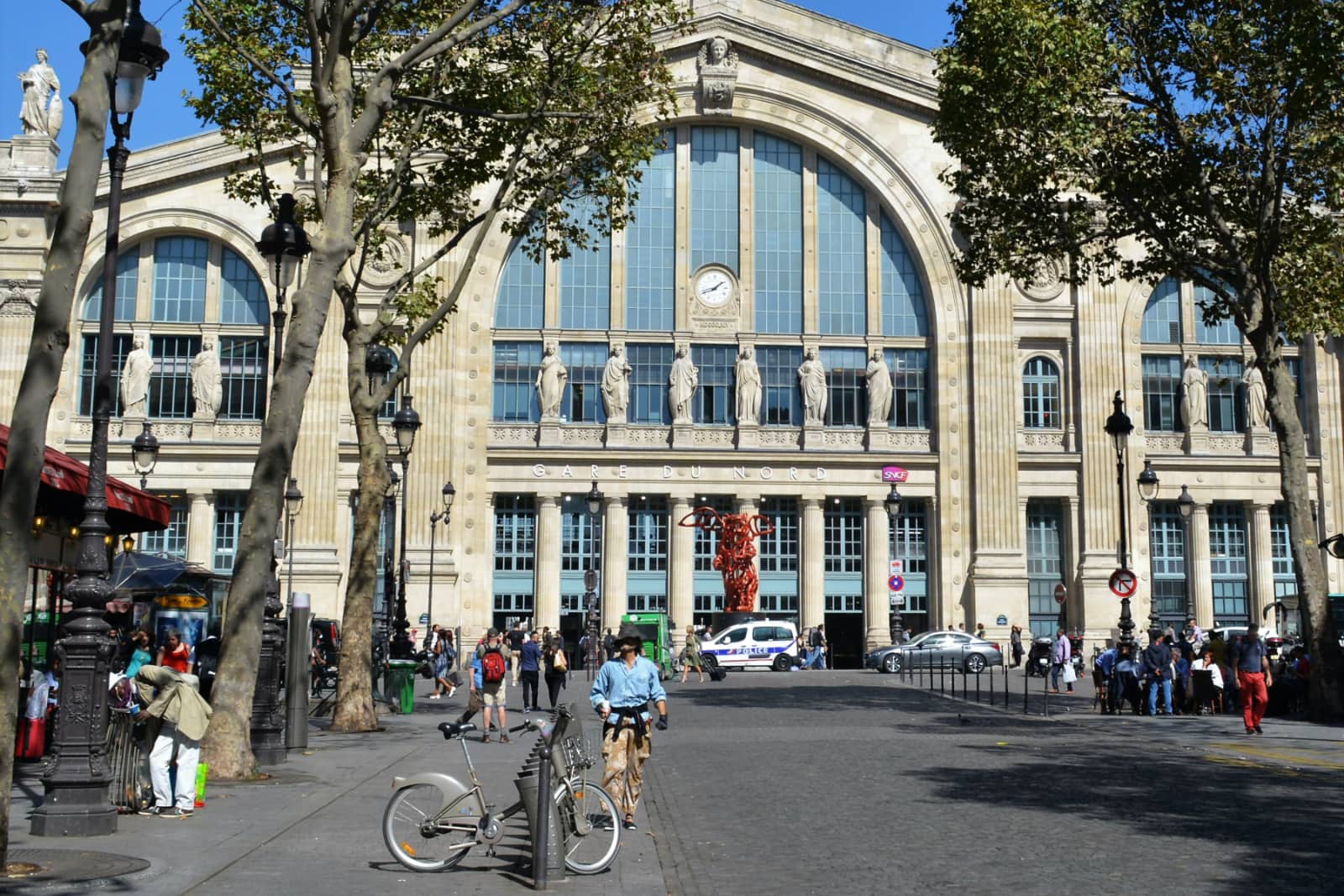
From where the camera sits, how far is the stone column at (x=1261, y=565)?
2074 inches

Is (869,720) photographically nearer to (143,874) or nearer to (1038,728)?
(1038,728)

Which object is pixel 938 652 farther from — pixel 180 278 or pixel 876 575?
pixel 180 278

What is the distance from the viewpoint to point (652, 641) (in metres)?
41.1

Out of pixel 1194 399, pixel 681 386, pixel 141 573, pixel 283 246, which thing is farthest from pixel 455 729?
pixel 1194 399

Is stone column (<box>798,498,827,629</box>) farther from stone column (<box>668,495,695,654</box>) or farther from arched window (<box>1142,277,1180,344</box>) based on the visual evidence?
arched window (<box>1142,277,1180,344</box>)

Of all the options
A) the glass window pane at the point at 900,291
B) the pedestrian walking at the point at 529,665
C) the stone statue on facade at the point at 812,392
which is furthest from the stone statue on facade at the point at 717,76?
the pedestrian walking at the point at 529,665

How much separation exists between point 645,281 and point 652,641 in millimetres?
16737

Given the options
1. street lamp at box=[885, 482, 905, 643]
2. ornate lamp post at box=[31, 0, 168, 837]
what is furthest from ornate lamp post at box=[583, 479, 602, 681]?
ornate lamp post at box=[31, 0, 168, 837]

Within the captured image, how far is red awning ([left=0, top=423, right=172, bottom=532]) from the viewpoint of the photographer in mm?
16875

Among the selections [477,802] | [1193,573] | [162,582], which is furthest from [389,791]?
[1193,573]

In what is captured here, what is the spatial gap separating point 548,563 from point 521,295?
9.89m

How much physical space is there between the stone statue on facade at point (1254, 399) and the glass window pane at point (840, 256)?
1446cm

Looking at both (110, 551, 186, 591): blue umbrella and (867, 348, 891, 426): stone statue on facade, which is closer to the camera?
(110, 551, 186, 591): blue umbrella

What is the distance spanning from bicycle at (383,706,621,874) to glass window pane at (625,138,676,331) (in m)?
42.1
